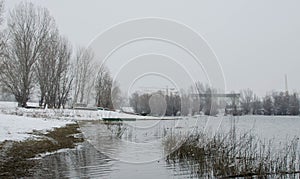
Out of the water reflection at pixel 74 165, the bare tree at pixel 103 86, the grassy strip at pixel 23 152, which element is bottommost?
the water reflection at pixel 74 165

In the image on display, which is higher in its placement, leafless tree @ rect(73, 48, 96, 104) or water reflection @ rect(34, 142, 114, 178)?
leafless tree @ rect(73, 48, 96, 104)

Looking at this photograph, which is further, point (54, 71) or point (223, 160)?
point (54, 71)

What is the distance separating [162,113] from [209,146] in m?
24.2

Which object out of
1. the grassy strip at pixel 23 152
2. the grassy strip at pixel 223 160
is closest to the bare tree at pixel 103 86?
the grassy strip at pixel 23 152

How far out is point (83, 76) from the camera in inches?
2183

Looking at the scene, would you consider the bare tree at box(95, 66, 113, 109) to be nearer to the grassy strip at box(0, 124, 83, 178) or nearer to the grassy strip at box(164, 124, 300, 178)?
the grassy strip at box(0, 124, 83, 178)

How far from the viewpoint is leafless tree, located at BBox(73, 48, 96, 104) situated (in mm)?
53044

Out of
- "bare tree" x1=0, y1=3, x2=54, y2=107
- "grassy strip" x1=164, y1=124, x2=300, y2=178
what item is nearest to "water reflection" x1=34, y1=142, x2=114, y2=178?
"grassy strip" x1=164, y1=124, x2=300, y2=178

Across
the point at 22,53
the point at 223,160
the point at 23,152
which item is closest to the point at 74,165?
the point at 23,152

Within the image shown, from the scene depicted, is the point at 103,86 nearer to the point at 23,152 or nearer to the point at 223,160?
the point at 23,152

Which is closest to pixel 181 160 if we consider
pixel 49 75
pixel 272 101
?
pixel 49 75

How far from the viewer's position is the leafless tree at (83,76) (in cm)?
5304

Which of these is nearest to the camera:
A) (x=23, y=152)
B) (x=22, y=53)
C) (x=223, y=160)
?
(x=223, y=160)

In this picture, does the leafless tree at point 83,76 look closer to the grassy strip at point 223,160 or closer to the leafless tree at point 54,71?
the leafless tree at point 54,71
